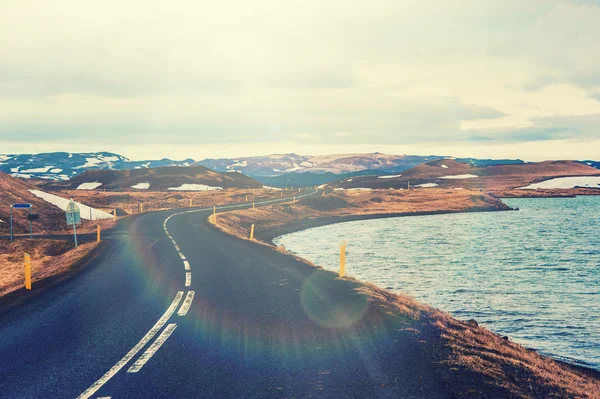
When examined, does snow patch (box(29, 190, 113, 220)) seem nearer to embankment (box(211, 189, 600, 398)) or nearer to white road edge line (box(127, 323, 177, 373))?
embankment (box(211, 189, 600, 398))

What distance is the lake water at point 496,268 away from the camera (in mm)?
16531

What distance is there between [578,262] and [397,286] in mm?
17707

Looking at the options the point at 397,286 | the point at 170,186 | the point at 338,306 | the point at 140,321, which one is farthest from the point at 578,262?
the point at 170,186

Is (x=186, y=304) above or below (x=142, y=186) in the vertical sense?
above

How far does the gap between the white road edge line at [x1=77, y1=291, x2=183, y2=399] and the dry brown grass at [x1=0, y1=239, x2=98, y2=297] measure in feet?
29.0

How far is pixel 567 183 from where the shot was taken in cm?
13925

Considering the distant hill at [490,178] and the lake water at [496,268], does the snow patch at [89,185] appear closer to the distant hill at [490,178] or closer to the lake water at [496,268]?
the distant hill at [490,178]

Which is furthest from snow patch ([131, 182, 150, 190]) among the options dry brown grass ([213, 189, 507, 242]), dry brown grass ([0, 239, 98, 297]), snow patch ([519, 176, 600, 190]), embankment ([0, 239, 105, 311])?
snow patch ([519, 176, 600, 190])

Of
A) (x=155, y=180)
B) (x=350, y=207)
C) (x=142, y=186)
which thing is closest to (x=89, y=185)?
(x=142, y=186)

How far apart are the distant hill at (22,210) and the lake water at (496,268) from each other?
21.3 meters

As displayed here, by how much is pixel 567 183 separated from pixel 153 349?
515 feet

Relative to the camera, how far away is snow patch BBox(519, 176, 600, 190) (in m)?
136

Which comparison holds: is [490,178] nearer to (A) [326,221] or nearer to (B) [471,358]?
(A) [326,221]

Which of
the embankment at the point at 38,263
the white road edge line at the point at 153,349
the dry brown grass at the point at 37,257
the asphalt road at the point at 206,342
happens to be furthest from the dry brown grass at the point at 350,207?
the white road edge line at the point at 153,349
